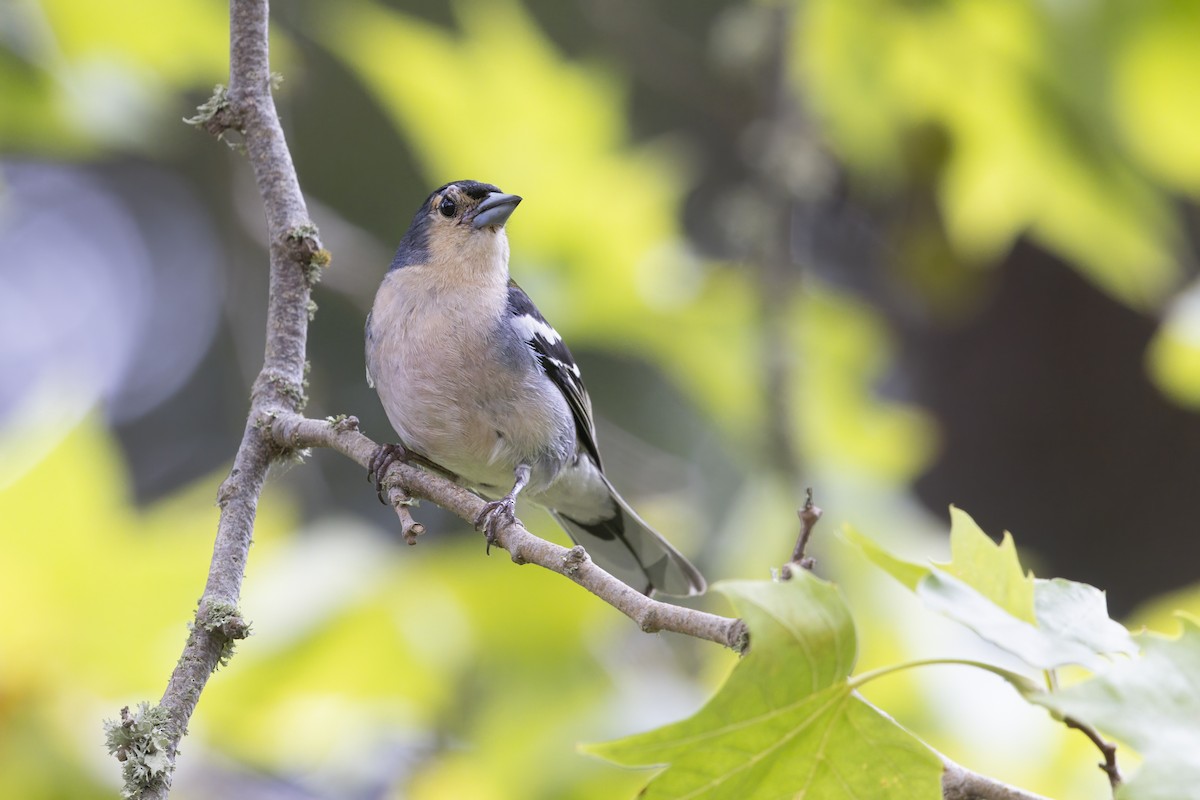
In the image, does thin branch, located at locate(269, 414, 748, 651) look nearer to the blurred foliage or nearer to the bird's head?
the bird's head

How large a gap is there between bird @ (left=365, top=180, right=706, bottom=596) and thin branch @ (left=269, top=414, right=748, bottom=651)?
1.96 ft

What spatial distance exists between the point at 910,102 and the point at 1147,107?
1258 mm

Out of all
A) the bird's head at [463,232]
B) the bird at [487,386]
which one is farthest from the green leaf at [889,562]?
the bird's head at [463,232]

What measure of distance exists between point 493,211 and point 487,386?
76cm

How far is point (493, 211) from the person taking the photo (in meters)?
4.22

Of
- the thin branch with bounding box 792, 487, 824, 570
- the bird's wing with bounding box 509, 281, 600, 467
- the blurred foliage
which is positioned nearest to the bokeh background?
the blurred foliage

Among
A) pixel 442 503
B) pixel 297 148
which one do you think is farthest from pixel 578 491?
pixel 297 148

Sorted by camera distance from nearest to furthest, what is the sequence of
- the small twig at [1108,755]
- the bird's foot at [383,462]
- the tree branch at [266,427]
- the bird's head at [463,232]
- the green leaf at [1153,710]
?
the green leaf at [1153,710] → the small twig at [1108,755] → the tree branch at [266,427] → the bird's foot at [383,462] → the bird's head at [463,232]

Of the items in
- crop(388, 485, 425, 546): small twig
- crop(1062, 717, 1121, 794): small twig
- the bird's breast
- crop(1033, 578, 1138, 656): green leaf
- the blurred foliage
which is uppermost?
the blurred foliage

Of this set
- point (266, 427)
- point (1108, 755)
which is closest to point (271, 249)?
point (266, 427)

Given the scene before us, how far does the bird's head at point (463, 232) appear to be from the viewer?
418cm

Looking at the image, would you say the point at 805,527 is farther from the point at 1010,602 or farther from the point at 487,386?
the point at 487,386

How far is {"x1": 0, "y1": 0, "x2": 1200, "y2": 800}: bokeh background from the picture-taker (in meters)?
3.90

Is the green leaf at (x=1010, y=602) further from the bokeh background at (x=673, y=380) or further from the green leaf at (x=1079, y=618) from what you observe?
the bokeh background at (x=673, y=380)
